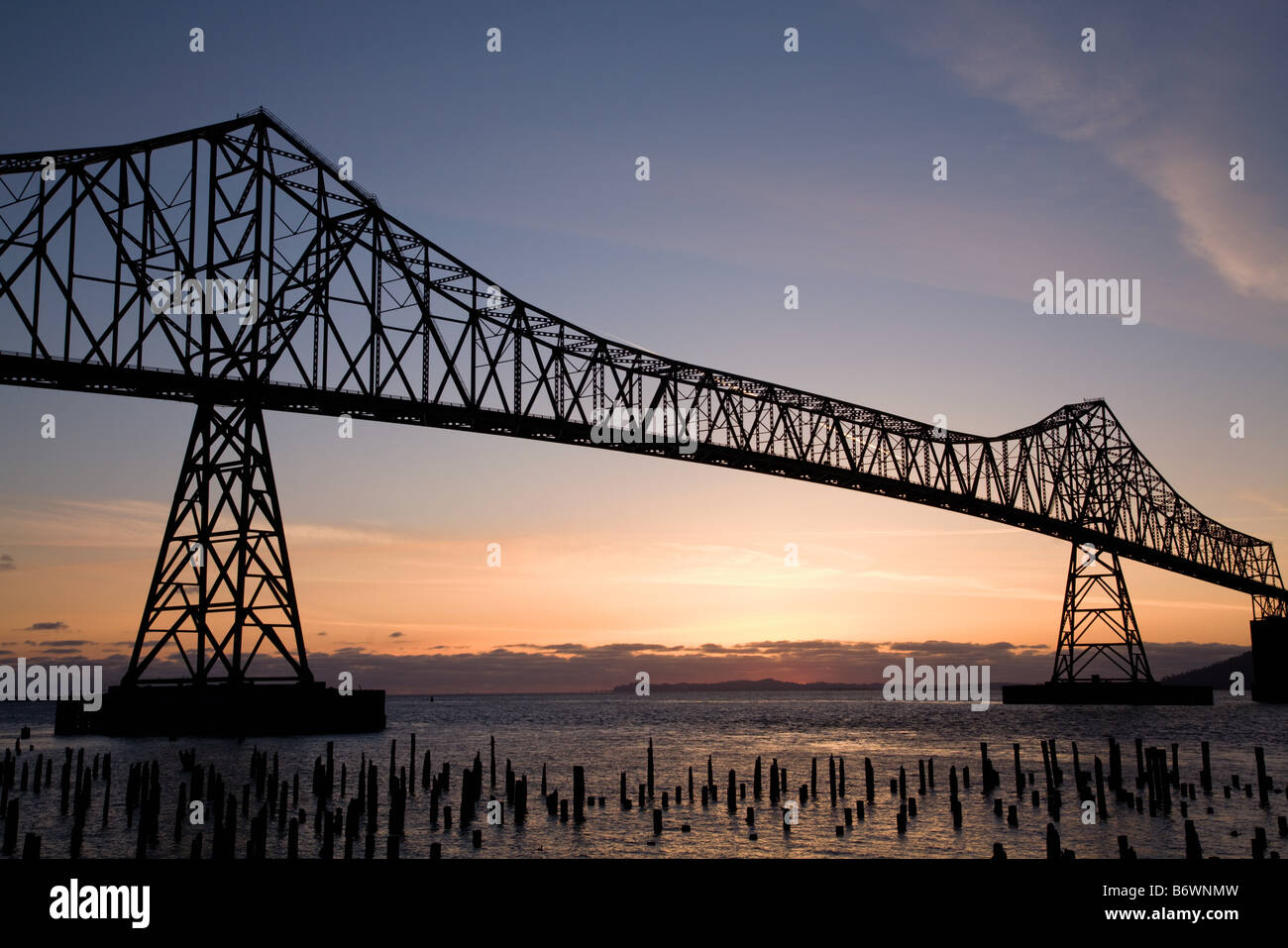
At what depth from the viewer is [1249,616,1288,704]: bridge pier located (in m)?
114

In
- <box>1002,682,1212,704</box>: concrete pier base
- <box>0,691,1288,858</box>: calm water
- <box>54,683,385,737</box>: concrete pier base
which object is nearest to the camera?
<box>0,691,1288,858</box>: calm water

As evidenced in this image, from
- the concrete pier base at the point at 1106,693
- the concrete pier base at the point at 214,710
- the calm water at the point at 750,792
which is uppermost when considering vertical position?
the concrete pier base at the point at 214,710

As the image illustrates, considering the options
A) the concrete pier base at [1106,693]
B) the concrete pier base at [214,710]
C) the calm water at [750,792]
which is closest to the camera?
the calm water at [750,792]

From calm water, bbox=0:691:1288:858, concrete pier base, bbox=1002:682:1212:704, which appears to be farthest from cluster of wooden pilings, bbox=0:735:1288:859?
concrete pier base, bbox=1002:682:1212:704

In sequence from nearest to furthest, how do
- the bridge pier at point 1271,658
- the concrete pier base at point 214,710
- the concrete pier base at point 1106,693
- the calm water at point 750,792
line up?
the calm water at point 750,792
the concrete pier base at point 214,710
the concrete pier base at point 1106,693
the bridge pier at point 1271,658

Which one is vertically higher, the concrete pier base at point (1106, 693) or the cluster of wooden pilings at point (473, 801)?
the cluster of wooden pilings at point (473, 801)

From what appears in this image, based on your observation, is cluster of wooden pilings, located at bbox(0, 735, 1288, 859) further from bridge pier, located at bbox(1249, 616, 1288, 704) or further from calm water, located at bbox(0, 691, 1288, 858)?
bridge pier, located at bbox(1249, 616, 1288, 704)

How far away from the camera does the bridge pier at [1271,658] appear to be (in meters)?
114

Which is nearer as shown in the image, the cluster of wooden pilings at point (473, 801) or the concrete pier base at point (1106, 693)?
the cluster of wooden pilings at point (473, 801)

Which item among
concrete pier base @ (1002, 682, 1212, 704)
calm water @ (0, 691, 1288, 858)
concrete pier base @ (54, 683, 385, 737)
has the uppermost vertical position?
concrete pier base @ (54, 683, 385, 737)

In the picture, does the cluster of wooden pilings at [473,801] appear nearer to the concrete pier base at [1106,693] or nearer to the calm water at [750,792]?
the calm water at [750,792]

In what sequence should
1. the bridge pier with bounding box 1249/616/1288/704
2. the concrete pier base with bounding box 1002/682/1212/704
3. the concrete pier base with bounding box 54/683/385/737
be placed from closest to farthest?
the concrete pier base with bounding box 54/683/385/737 < the concrete pier base with bounding box 1002/682/1212/704 < the bridge pier with bounding box 1249/616/1288/704

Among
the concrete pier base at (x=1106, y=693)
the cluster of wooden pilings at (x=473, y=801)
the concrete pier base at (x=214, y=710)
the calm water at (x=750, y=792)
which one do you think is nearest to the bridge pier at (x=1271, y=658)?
the concrete pier base at (x=1106, y=693)
